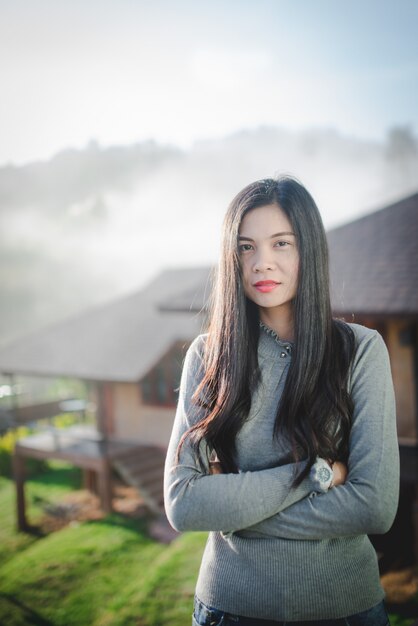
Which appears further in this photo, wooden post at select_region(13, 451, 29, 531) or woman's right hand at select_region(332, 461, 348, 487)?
wooden post at select_region(13, 451, 29, 531)

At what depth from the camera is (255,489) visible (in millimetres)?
1592

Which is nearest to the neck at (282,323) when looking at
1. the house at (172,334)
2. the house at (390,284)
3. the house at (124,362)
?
the house at (172,334)

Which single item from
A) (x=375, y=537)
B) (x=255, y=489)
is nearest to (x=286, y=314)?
(x=255, y=489)

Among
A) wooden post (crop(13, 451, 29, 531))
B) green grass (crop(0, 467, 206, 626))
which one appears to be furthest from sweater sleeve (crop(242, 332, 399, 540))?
wooden post (crop(13, 451, 29, 531))

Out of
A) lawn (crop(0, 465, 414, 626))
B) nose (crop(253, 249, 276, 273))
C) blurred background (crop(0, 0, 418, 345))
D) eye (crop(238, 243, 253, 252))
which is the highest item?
blurred background (crop(0, 0, 418, 345))

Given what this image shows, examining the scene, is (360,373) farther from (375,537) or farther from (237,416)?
(375,537)

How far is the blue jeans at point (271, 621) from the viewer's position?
1569 millimetres

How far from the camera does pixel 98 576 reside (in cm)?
864

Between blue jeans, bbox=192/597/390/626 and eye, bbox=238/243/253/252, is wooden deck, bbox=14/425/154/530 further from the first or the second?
eye, bbox=238/243/253/252

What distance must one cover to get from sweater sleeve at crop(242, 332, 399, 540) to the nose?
18.8 inches

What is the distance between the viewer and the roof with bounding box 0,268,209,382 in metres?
11.9

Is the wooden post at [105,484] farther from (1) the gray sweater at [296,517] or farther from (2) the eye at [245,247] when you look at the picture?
(2) the eye at [245,247]

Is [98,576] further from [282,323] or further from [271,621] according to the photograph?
[282,323]

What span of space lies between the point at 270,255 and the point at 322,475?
817 mm
